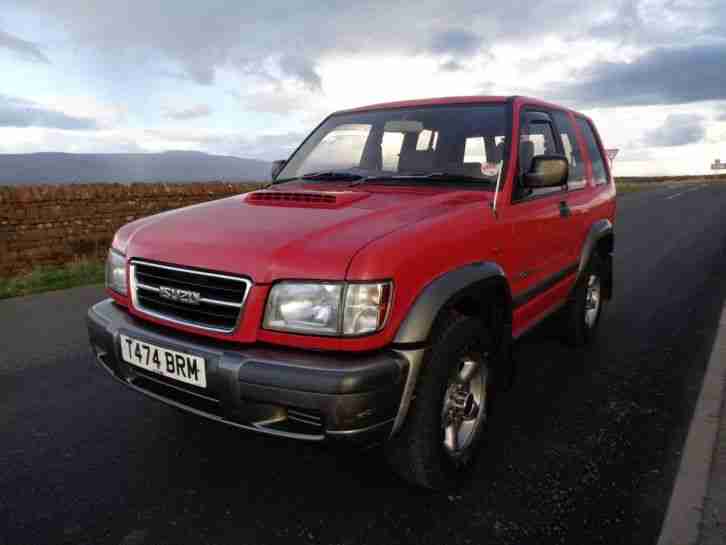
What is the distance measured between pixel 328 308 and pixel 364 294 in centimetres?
15

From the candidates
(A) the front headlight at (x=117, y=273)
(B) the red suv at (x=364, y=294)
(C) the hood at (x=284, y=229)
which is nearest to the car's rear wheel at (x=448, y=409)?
(B) the red suv at (x=364, y=294)

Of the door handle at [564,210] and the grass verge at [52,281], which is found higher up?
the door handle at [564,210]

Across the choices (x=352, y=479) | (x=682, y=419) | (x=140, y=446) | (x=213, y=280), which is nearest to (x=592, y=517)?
(x=352, y=479)

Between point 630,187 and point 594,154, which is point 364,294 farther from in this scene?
point 630,187

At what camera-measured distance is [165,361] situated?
7.22ft

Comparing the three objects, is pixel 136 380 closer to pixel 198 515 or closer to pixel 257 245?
pixel 198 515

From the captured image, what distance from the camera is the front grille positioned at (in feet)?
6.93

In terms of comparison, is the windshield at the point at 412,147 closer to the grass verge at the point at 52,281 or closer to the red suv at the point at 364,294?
the red suv at the point at 364,294

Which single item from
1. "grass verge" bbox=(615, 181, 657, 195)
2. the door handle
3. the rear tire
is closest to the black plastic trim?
the rear tire

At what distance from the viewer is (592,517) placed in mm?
2244

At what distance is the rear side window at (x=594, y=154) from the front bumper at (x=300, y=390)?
127 inches

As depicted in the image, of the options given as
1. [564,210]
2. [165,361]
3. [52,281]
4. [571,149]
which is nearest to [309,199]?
[165,361]

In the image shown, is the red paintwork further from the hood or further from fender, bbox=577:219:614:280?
fender, bbox=577:219:614:280

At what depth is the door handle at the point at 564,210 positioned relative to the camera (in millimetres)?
3512
